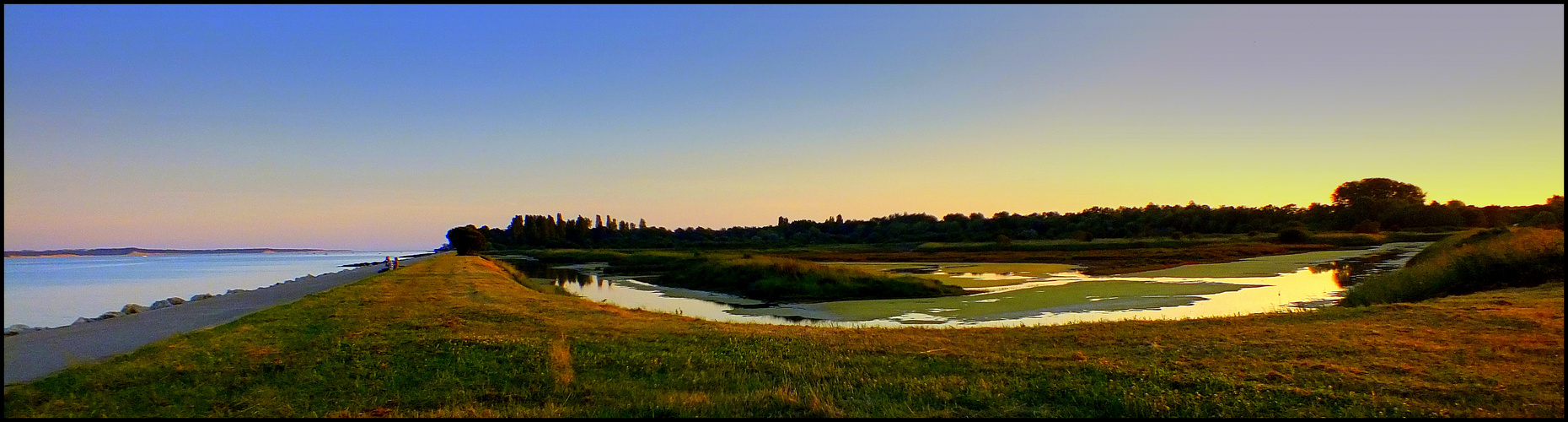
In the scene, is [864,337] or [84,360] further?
[864,337]

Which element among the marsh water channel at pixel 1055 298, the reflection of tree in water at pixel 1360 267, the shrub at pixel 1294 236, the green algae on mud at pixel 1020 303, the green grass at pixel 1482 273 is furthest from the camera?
the shrub at pixel 1294 236

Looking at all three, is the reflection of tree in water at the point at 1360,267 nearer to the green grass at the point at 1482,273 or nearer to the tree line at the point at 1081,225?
the green grass at the point at 1482,273

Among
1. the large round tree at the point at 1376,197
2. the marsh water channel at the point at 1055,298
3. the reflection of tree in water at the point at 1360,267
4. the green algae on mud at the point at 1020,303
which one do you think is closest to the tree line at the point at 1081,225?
the large round tree at the point at 1376,197

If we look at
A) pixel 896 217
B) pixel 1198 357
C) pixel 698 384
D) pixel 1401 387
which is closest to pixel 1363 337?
pixel 1198 357

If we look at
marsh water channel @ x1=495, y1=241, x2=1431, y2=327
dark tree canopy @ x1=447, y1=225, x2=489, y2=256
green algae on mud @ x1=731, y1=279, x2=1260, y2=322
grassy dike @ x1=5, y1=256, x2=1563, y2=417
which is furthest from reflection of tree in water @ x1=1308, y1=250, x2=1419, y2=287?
dark tree canopy @ x1=447, y1=225, x2=489, y2=256

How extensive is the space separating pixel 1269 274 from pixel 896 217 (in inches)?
4933

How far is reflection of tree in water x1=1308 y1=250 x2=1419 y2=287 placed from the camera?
110ft

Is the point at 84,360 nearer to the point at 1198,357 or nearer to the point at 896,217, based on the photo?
the point at 1198,357

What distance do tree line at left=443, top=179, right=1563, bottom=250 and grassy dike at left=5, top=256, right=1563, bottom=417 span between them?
77679 millimetres

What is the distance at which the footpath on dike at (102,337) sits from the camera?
924 cm

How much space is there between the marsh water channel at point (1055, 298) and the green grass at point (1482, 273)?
1808mm

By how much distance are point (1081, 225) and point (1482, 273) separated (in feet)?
339

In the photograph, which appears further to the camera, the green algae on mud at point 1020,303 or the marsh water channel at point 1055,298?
the green algae on mud at point 1020,303

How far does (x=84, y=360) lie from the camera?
30.8 feet
